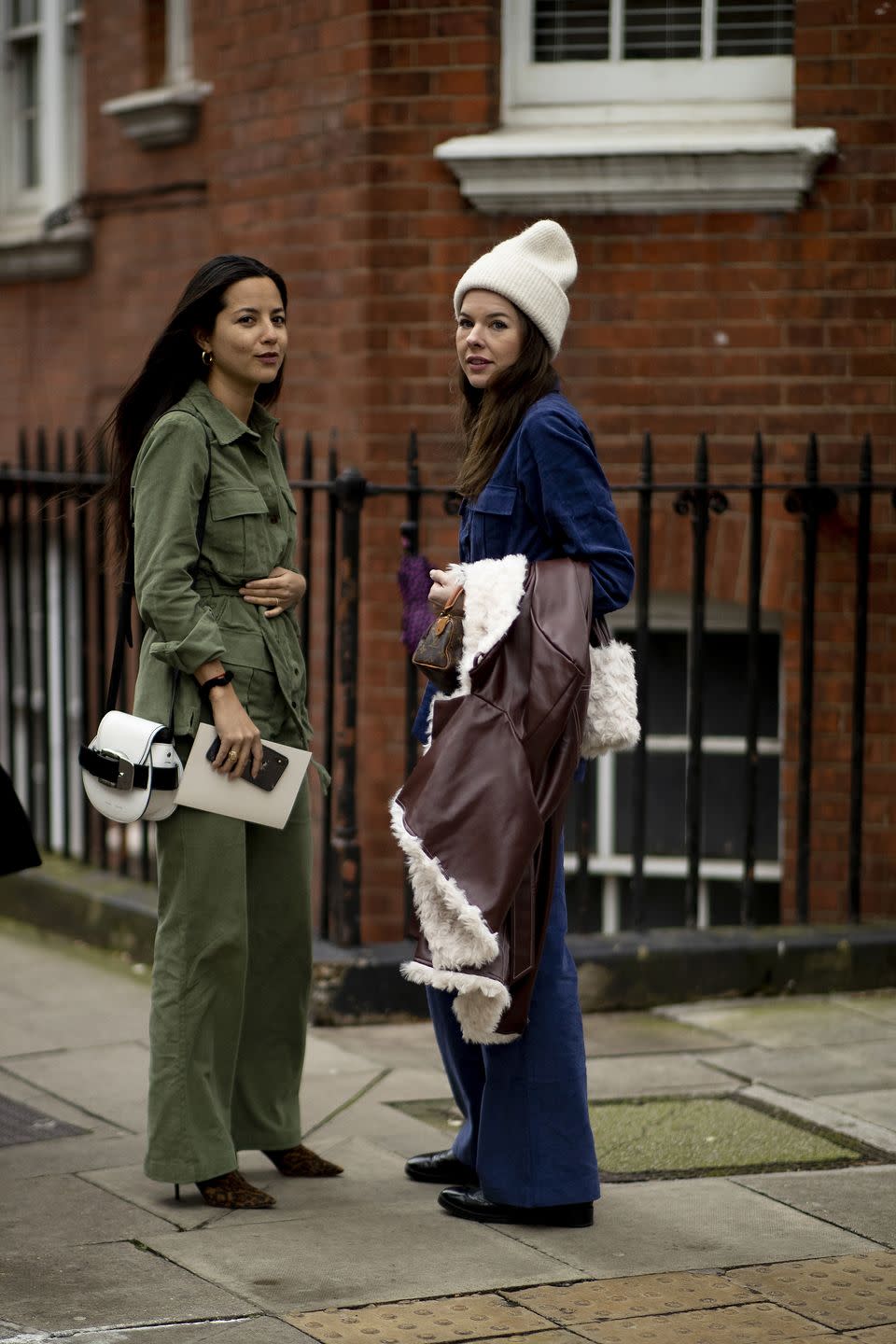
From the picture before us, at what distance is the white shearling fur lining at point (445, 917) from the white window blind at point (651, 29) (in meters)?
3.80

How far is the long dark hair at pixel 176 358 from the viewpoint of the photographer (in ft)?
13.9

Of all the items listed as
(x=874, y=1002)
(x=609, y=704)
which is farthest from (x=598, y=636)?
(x=874, y=1002)

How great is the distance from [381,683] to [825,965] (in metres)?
1.80

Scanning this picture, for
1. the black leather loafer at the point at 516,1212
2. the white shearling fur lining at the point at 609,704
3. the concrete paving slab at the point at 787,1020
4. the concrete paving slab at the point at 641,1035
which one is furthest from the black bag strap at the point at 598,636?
the concrete paving slab at the point at 787,1020

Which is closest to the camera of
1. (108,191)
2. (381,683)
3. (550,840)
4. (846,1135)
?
(550,840)

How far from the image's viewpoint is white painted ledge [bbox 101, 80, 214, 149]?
812cm

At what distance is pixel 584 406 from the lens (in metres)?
6.71

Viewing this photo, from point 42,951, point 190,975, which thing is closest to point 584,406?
point 42,951

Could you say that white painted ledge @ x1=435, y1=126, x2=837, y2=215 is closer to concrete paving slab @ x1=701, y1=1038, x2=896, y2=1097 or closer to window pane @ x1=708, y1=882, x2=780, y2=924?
window pane @ x1=708, y1=882, x2=780, y2=924

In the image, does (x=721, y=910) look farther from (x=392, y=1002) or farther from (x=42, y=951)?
(x=42, y=951)

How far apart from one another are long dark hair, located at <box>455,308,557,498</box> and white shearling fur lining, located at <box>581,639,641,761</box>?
44 cm

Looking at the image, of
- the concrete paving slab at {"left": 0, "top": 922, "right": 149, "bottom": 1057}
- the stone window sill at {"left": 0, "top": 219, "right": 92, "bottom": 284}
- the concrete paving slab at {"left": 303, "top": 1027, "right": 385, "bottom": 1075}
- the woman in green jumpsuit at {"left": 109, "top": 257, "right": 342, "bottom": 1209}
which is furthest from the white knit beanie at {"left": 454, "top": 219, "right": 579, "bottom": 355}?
the stone window sill at {"left": 0, "top": 219, "right": 92, "bottom": 284}

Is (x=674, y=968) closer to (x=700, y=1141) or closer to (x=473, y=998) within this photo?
(x=700, y=1141)

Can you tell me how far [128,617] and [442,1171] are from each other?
4.67 feet
